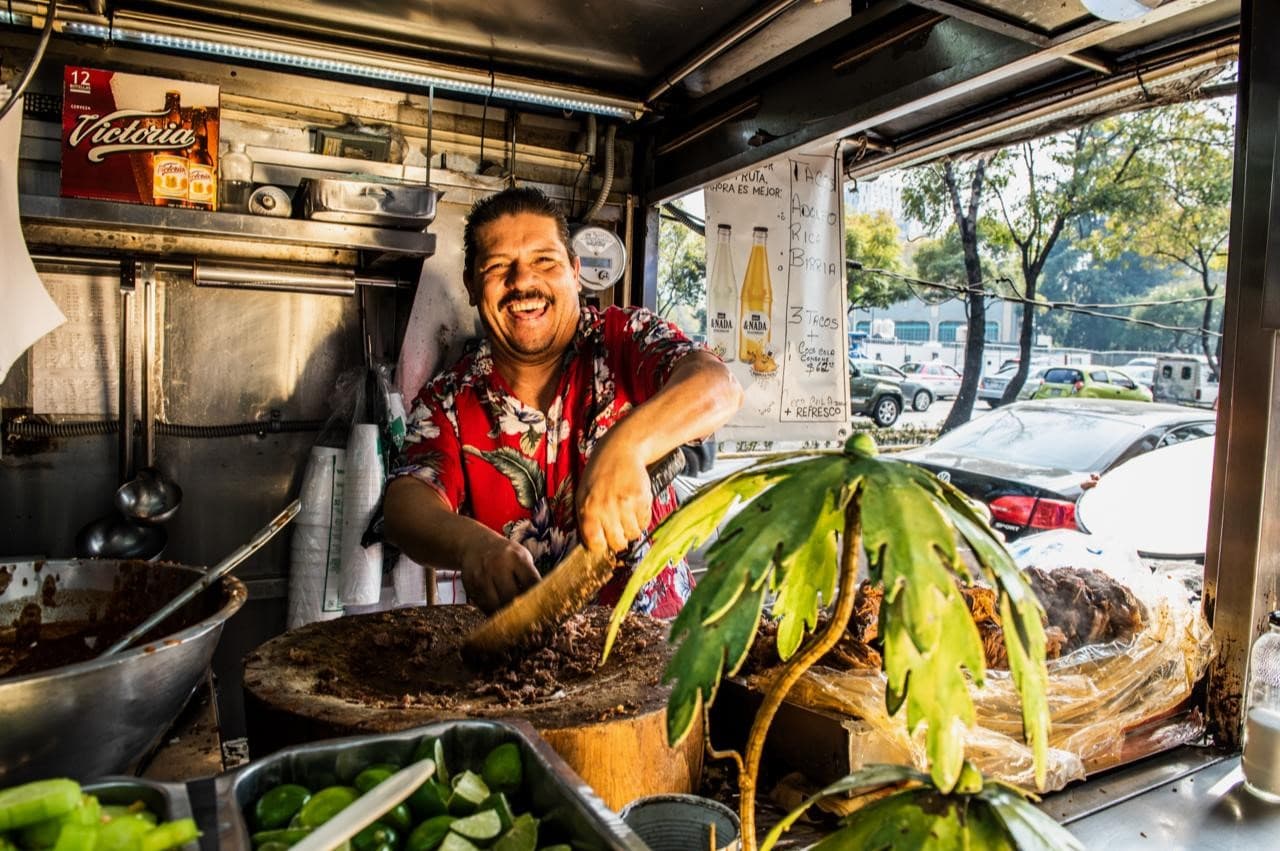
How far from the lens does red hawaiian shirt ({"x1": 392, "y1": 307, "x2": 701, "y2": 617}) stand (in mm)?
2406

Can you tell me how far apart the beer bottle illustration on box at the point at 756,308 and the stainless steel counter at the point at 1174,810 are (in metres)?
2.32

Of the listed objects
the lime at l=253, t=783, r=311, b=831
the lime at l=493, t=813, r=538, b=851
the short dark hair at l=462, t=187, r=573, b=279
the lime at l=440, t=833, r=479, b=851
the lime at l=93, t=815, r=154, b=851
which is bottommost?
the lime at l=493, t=813, r=538, b=851

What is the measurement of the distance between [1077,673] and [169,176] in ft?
10.9

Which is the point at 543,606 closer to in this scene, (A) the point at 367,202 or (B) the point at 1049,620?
(B) the point at 1049,620

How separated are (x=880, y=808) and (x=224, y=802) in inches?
26.3

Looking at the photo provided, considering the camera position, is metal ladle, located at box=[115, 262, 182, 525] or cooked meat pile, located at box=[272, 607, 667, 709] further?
metal ladle, located at box=[115, 262, 182, 525]

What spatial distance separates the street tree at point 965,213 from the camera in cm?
1138

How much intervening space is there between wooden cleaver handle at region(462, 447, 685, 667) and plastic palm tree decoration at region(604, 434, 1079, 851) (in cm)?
80

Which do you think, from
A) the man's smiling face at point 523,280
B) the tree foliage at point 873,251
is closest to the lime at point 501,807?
the man's smiling face at point 523,280

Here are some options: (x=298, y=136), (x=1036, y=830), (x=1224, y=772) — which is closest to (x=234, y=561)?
(x=1036, y=830)

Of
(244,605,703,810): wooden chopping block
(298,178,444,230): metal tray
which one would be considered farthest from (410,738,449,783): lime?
(298,178,444,230): metal tray

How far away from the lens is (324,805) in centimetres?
90

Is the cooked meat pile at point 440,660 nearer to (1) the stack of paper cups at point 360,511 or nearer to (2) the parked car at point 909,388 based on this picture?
(1) the stack of paper cups at point 360,511

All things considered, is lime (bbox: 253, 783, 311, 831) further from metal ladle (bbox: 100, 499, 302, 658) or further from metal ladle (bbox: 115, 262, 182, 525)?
metal ladle (bbox: 115, 262, 182, 525)
